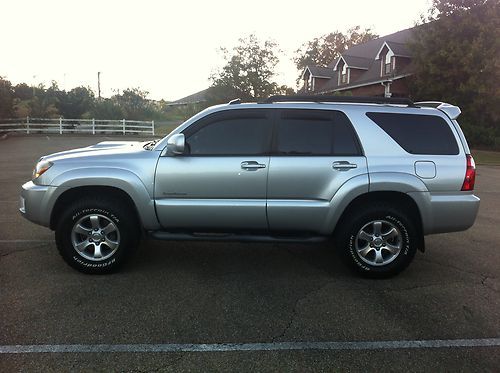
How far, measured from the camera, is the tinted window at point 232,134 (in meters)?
4.58

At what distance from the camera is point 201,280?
179 inches

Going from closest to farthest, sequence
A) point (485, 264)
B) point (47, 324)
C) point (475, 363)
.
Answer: point (475, 363) < point (47, 324) < point (485, 264)

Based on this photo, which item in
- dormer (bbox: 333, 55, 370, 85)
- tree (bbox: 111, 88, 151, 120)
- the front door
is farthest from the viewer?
tree (bbox: 111, 88, 151, 120)

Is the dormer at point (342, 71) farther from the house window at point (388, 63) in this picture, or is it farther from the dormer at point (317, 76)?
the house window at point (388, 63)

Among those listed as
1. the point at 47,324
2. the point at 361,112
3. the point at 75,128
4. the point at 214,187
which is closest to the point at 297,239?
the point at 214,187

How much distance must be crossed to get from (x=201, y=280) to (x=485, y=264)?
131 inches

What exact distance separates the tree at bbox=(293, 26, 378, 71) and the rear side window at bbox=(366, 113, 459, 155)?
191 feet

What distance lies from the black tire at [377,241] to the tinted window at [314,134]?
683 millimetres

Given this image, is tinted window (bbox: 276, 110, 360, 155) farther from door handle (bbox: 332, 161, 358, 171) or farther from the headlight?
the headlight

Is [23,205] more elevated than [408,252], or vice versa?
[23,205]

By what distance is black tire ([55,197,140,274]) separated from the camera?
4547 millimetres

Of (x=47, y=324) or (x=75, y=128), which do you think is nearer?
(x=47, y=324)

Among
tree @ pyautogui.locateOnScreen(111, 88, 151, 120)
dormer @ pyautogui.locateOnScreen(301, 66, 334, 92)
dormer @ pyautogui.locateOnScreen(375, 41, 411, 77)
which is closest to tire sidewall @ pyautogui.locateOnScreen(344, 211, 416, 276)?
dormer @ pyautogui.locateOnScreen(375, 41, 411, 77)

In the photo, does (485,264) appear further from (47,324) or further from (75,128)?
(75,128)
